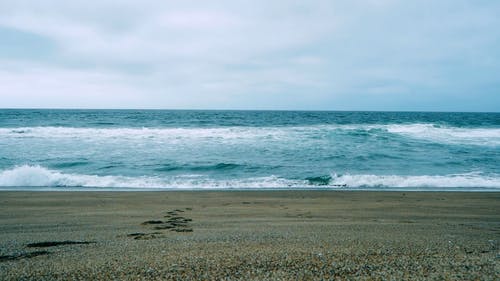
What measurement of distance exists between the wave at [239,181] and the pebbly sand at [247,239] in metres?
3.76

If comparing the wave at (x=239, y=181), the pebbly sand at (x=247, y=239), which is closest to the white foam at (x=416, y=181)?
the wave at (x=239, y=181)

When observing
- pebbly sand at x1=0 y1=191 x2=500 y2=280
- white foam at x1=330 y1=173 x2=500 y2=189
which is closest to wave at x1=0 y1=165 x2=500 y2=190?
white foam at x1=330 y1=173 x2=500 y2=189

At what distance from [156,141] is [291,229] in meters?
20.9

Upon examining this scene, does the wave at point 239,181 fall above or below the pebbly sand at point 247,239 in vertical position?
below

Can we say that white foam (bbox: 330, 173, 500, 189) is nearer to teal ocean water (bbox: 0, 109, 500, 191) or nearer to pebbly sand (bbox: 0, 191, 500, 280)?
teal ocean water (bbox: 0, 109, 500, 191)

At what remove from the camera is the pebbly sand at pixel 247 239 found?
12.2ft

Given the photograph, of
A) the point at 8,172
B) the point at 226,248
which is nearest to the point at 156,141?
the point at 8,172

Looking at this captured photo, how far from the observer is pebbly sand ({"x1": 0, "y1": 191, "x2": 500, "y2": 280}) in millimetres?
3719

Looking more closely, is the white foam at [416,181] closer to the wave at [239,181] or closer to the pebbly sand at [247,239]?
the wave at [239,181]

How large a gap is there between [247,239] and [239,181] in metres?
9.29

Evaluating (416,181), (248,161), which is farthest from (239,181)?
(416,181)

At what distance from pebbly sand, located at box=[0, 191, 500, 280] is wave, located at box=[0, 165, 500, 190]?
376 cm

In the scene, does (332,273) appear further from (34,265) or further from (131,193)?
(131,193)

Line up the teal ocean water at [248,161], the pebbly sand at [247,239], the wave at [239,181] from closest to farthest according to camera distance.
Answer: the pebbly sand at [247,239] → the wave at [239,181] → the teal ocean water at [248,161]
